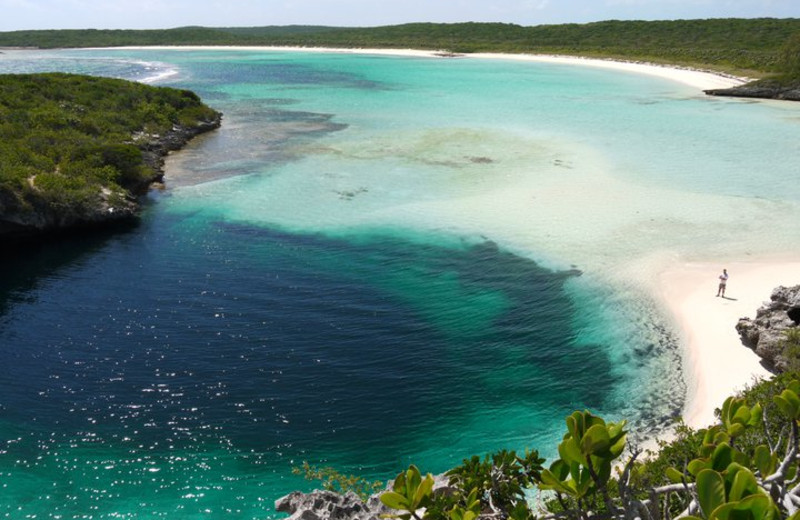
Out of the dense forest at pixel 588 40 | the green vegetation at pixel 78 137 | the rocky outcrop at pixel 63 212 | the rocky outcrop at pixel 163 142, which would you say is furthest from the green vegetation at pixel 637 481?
the dense forest at pixel 588 40

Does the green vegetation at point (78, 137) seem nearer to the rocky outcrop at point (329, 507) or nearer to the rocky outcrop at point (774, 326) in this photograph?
the rocky outcrop at point (329, 507)

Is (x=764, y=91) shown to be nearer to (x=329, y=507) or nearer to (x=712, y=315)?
(x=712, y=315)

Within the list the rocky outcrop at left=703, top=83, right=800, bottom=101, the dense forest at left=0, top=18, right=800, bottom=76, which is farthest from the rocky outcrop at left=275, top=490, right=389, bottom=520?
the dense forest at left=0, top=18, right=800, bottom=76

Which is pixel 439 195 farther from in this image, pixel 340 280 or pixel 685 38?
pixel 685 38

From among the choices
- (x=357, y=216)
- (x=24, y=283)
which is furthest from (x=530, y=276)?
(x=24, y=283)

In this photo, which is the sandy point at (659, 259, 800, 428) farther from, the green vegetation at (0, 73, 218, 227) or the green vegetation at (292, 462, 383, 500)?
the green vegetation at (0, 73, 218, 227)

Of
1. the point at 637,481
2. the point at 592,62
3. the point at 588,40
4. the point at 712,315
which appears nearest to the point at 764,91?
the point at 592,62
